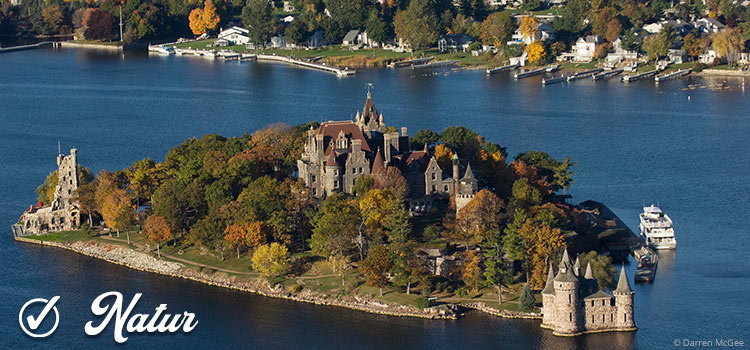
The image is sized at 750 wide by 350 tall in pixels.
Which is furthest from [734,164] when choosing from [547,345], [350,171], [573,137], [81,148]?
[81,148]

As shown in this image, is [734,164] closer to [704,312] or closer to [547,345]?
[704,312]

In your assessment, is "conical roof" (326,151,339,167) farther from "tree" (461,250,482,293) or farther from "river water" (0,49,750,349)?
"tree" (461,250,482,293)

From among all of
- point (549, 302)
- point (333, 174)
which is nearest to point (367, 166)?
point (333, 174)

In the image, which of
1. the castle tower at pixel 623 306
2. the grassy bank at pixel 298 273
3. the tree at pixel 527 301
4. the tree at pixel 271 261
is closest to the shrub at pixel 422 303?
the grassy bank at pixel 298 273

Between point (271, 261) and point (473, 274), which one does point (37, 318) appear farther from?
point (473, 274)

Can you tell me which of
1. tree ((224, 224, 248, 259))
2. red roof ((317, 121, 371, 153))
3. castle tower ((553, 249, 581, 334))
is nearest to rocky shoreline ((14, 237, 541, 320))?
tree ((224, 224, 248, 259))
